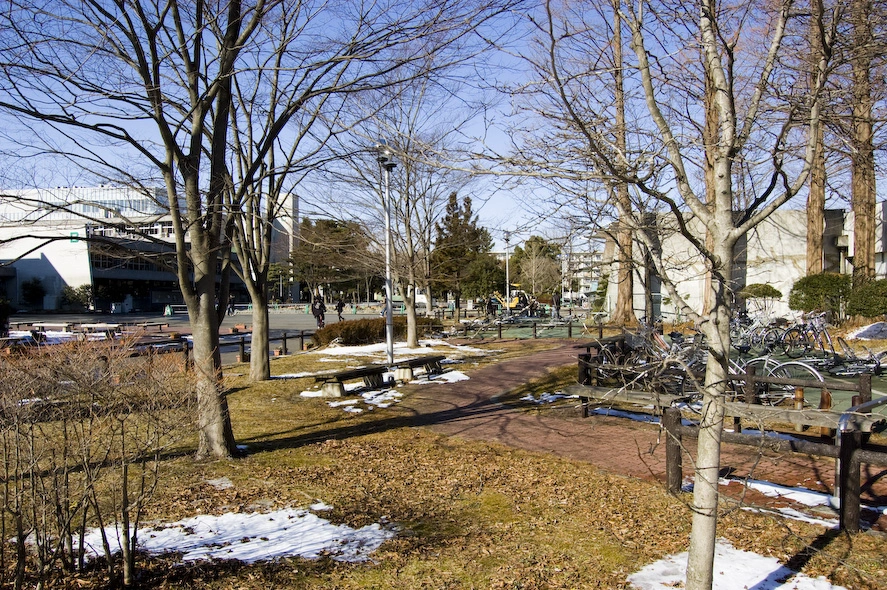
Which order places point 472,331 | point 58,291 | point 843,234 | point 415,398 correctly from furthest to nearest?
point 58,291 < point 472,331 < point 843,234 < point 415,398

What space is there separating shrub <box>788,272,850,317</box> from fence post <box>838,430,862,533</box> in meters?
16.7

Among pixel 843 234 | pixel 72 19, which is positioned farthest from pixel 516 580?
pixel 843 234

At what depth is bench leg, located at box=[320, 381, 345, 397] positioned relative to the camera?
40.0ft

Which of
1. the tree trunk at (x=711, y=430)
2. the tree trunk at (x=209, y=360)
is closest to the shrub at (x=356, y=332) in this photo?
the tree trunk at (x=209, y=360)

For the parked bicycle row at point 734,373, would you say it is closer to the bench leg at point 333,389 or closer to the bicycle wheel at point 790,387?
the bicycle wheel at point 790,387

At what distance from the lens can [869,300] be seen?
60.1ft

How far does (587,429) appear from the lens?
926cm

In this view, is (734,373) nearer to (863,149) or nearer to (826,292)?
(863,149)

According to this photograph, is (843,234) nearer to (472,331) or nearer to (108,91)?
(472,331)

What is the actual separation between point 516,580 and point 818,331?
12234 mm

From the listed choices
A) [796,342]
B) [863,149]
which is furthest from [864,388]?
[796,342]

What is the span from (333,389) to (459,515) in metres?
6.80

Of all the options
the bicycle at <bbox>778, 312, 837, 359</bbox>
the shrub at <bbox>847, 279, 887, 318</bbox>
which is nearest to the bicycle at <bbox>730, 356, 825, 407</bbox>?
the bicycle at <bbox>778, 312, 837, 359</bbox>

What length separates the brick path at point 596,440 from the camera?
657 cm
